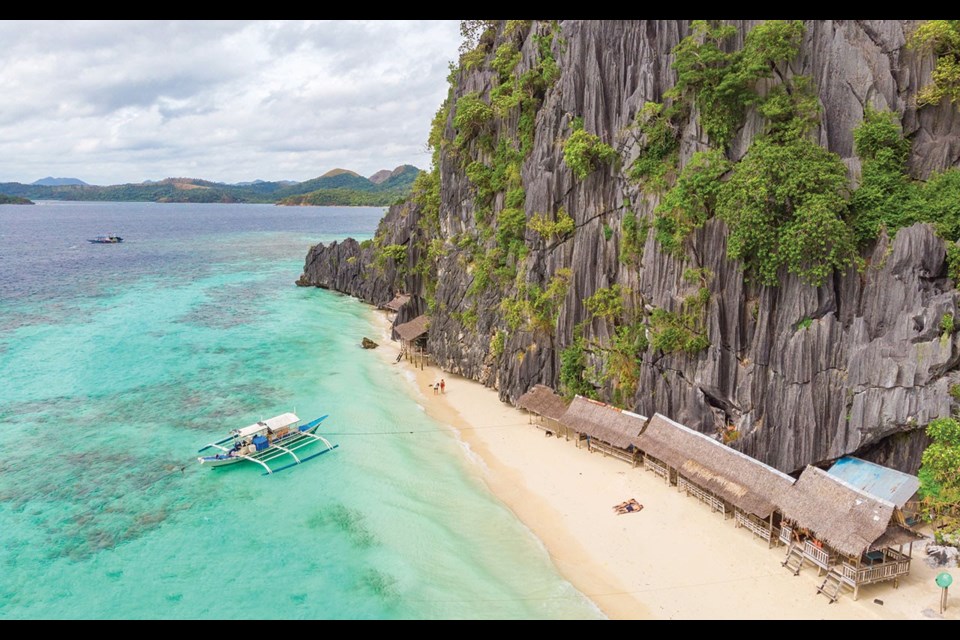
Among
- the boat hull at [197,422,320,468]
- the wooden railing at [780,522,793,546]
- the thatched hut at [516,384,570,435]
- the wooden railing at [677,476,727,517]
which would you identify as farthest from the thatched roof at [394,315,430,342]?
the wooden railing at [780,522,793,546]

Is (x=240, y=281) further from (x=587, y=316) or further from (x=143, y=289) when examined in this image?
(x=587, y=316)

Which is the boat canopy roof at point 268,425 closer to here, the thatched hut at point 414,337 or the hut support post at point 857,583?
the thatched hut at point 414,337

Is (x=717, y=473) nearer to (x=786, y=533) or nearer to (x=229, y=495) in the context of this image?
(x=786, y=533)

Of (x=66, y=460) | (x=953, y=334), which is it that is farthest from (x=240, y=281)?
(x=953, y=334)

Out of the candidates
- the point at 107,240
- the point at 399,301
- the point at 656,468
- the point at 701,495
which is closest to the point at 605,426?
the point at 656,468

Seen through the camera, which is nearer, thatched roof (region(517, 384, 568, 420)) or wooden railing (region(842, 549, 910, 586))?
wooden railing (region(842, 549, 910, 586))

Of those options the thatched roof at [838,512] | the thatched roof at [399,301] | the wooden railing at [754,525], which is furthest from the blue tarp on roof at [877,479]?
the thatched roof at [399,301]

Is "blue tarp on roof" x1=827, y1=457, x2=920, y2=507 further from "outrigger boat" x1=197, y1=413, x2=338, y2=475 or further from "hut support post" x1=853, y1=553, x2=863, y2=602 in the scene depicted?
"outrigger boat" x1=197, y1=413, x2=338, y2=475

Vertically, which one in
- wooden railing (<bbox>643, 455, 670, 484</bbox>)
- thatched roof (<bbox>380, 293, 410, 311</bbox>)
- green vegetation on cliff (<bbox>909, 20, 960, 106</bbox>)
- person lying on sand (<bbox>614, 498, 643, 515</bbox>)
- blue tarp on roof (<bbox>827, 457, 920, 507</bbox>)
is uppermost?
green vegetation on cliff (<bbox>909, 20, 960, 106</bbox>)
